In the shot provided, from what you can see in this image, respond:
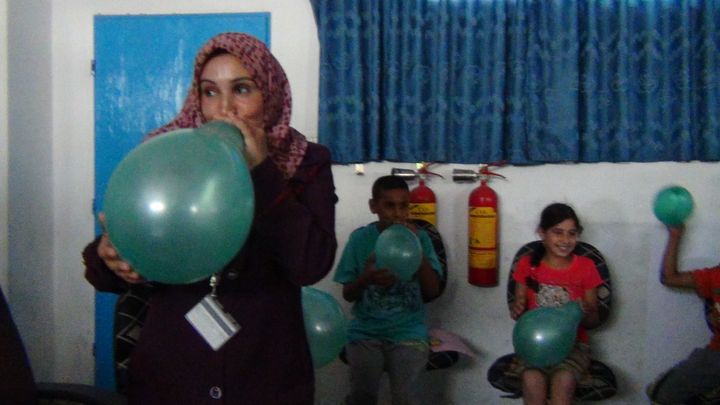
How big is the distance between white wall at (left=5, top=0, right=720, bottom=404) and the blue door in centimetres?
7

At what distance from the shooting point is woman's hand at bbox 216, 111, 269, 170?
1.13 meters

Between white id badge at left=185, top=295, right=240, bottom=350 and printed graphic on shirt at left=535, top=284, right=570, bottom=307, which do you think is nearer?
white id badge at left=185, top=295, right=240, bottom=350

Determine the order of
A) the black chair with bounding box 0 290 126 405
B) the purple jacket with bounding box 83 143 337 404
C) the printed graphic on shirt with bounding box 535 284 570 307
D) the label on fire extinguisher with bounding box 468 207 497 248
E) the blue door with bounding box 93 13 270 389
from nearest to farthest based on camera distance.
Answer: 1. the purple jacket with bounding box 83 143 337 404
2. the black chair with bounding box 0 290 126 405
3. the printed graphic on shirt with bounding box 535 284 570 307
4. the label on fire extinguisher with bounding box 468 207 497 248
5. the blue door with bounding box 93 13 270 389

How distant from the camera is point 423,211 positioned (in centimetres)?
324

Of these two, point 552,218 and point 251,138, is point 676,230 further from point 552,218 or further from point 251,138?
point 251,138

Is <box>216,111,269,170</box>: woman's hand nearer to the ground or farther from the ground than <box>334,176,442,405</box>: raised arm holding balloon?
farther from the ground

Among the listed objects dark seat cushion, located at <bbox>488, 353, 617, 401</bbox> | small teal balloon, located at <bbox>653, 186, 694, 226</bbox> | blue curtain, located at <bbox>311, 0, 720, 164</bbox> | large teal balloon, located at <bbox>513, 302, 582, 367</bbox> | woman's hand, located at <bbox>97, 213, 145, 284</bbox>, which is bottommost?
dark seat cushion, located at <bbox>488, 353, 617, 401</bbox>

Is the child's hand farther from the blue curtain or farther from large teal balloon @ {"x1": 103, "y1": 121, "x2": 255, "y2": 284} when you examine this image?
large teal balloon @ {"x1": 103, "y1": 121, "x2": 255, "y2": 284}

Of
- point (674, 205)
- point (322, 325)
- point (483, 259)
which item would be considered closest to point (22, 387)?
point (322, 325)

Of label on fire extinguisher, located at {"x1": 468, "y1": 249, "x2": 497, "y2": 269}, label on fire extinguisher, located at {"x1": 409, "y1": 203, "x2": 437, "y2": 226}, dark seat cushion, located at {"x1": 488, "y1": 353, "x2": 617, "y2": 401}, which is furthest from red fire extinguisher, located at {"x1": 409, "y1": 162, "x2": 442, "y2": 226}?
dark seat cushion, located at {"x1": 488, "y1": 353, "x2": 617, "y2": 401}

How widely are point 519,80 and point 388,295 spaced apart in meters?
1.20

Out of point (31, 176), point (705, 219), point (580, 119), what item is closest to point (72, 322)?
point (31, 176)

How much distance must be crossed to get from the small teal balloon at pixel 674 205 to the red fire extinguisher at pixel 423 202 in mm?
1030

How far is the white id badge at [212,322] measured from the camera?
3.59ft
